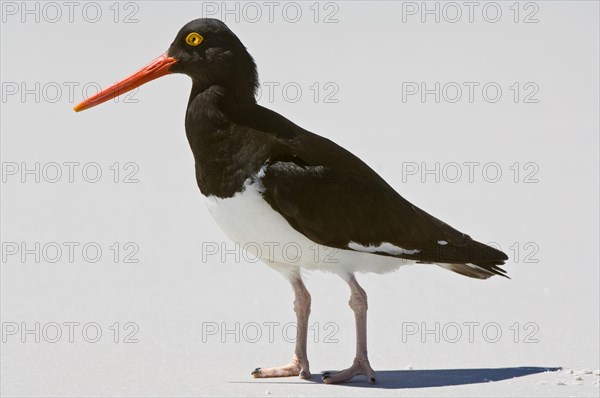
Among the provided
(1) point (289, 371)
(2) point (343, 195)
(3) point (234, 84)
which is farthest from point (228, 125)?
(1) point (289, 371)

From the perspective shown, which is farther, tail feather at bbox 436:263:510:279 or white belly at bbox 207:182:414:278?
tail feather at bbox 436:263:510:279

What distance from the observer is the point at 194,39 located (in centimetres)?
934

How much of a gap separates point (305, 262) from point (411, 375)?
1161mm

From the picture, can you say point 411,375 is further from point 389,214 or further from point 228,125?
point 228,125

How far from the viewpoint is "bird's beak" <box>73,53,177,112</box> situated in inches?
375

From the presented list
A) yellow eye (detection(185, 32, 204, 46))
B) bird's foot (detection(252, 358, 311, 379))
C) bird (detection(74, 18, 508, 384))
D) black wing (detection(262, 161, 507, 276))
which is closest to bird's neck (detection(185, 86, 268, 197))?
bird (detection(74, 18, 508, 384))

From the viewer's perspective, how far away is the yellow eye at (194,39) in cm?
932

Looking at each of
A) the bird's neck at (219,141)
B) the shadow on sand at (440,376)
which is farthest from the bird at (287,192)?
the shadow on sand at (440,376)

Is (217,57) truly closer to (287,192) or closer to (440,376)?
(287,192)

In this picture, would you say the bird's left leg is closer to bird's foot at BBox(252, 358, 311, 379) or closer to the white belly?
bird's foot at BBox(252, 358, 311, 379)

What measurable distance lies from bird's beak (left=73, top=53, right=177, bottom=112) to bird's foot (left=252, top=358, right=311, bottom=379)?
2.28 meters

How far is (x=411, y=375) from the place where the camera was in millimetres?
9484

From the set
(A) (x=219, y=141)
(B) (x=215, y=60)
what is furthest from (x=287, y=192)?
(B) (x=215, y=60)

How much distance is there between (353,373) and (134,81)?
268 cm
